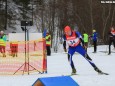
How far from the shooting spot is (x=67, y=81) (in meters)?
8.53

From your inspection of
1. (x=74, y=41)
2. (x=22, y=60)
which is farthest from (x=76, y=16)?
(x=74, y=41)

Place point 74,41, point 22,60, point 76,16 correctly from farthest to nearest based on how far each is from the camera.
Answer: point 76,16
point 22,60
point 74,41

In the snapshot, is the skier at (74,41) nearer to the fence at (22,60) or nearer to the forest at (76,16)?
the fence at (22,60)

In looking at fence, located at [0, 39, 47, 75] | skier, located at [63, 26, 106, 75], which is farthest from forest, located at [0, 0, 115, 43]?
skier, located at [63, 26, 106, 75]

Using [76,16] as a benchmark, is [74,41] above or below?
below

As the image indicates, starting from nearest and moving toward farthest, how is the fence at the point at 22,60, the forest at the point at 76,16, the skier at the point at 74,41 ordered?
the skier at the point at 74,41 → the fence at the point at 22,60 → the forest at the point at 76,16

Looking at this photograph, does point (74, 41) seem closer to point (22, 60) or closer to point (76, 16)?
point (22, 60)

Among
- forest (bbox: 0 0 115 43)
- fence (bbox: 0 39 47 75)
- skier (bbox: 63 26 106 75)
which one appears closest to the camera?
skier (bbox: 63 26 106 75)

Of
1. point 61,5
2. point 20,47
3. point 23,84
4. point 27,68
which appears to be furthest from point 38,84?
point 61,5

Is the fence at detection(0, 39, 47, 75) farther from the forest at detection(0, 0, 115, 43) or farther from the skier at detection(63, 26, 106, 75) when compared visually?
the forest at detection(0, 0, 115, 43)

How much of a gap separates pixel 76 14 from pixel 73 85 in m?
37.1

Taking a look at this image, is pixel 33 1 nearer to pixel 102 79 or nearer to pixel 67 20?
pixel 67 20

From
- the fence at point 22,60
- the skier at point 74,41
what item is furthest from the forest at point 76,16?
the skier at point 74,41

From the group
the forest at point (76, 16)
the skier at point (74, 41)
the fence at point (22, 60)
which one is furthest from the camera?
the forest at point (76, 16)
